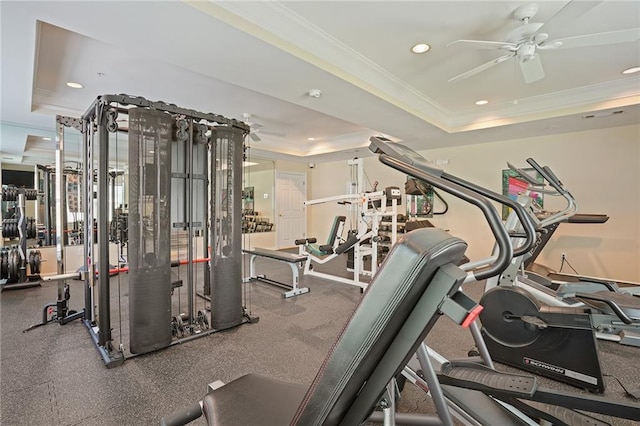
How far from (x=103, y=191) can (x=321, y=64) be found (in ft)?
7.04

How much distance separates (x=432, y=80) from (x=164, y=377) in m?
4.02

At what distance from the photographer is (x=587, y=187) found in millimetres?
4836

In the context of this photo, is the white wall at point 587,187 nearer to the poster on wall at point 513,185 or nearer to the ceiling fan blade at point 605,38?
the poster on wall at point 513,185

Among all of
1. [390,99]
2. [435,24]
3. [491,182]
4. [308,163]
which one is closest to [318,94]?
[390,99]

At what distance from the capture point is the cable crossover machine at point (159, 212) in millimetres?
2391

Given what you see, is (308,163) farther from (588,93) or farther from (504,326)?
(504,326)

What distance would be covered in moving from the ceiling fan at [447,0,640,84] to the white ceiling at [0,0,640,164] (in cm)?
8

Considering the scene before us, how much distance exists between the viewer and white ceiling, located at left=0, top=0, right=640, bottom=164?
2.19 m

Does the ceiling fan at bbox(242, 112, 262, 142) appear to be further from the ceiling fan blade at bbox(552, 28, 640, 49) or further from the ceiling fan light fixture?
the ceiling fan light fixture

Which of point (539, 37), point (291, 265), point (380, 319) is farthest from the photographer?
point (291, 265)

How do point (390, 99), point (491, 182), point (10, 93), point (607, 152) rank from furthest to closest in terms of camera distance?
point (491, 182) < point (607, 152) < point (390, 99) < point (10, 93)

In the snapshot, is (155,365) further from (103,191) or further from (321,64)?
(321,64)

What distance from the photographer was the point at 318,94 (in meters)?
3.35

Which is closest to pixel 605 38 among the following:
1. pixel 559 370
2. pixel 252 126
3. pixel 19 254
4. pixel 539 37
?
pixel 539 37
